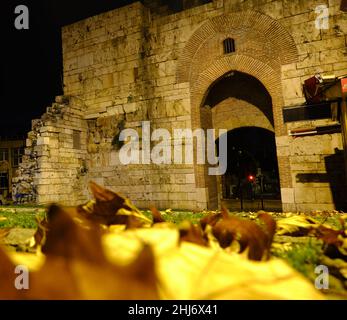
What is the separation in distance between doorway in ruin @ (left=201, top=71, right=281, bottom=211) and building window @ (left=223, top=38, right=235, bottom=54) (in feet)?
2.32

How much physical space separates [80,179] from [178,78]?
5.35m

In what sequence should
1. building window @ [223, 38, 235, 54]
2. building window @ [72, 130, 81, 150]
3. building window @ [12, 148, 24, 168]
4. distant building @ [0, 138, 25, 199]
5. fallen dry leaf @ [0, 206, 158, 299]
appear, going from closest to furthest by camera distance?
fallen dry leaf @ [0, 206, 158, 299]
building window @ [223, 38, 235, 54]
building window @ [72, 130, 81, 150]
distant building @ [0, 138, 25, 199]
building window @ [12, 148, 24, 168]

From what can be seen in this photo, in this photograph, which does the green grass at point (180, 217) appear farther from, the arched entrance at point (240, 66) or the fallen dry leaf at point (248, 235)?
the arched entrance at point (240, 66)

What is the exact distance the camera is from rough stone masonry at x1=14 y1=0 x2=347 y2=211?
711cm

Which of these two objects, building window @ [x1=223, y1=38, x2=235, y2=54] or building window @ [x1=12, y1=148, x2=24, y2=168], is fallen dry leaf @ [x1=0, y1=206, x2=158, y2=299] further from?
building window @ [x1=12, y1=148, x2=24, y2=168]

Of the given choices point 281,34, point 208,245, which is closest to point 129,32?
point 281,34

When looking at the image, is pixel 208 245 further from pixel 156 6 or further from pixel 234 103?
pixel 156 6

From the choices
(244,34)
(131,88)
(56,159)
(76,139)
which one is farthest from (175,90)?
(56,159)

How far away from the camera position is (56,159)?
909 cm

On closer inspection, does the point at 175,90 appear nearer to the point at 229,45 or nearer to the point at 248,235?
the point at 229,45

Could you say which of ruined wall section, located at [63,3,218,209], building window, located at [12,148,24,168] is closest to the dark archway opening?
ruined wall section, located at [63,3,218,209]

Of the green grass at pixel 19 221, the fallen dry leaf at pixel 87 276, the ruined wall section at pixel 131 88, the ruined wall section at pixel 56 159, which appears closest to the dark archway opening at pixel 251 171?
the ruined wall section at pixel 131 88

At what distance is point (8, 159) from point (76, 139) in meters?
17.8
